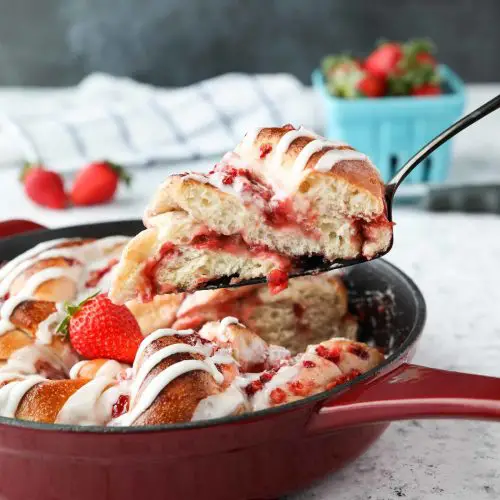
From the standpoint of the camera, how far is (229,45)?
12.5 ft

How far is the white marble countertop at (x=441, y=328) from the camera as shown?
1.17m

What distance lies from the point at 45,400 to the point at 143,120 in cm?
212

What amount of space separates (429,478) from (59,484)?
19.2 inches

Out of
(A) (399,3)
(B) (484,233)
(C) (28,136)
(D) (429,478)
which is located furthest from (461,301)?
(A) (399,3)

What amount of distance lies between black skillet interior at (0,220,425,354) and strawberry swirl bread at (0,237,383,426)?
0.11 feet

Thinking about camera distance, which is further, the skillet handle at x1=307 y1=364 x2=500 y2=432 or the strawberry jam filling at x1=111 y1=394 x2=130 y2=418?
the strawberry jam filling at x1=111 y1=394 x2=130 y2=418

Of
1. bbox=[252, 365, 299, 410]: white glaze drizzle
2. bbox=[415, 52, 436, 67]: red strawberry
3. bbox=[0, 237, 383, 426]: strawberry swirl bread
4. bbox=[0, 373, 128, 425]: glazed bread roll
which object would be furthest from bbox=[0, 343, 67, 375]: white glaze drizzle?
bbox=[415, 52, 436, 67]: red strawberry

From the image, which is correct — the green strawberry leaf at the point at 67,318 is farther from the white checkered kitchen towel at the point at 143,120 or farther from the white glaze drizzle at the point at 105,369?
the white checkered kitchen towel at the point at 143,120

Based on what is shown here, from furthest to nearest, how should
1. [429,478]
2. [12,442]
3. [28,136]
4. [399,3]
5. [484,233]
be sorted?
1. [399,3]
2. [28,136]
3. [484,233]
4. [429,478]
5. [12,442]

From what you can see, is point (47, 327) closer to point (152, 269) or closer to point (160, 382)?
point (152, 269)

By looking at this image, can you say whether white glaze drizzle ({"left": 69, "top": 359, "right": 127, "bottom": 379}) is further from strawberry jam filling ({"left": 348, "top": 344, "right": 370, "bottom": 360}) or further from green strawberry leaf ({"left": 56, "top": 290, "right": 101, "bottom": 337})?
Answer: strawberry jam filling ({"left": 348, "top": 344, "right": 370, "bottom": 360})

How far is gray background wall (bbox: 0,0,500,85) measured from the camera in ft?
12.2

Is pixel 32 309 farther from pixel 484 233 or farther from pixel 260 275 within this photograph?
pixel 484 233

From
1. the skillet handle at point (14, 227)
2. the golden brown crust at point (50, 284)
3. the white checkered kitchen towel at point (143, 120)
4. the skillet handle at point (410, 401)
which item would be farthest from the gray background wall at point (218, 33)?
the skillet handle at point (410, 401)
